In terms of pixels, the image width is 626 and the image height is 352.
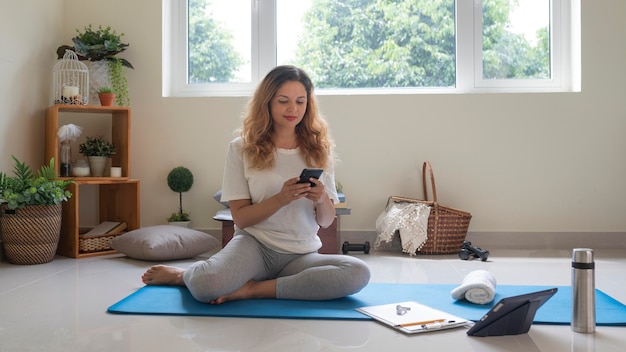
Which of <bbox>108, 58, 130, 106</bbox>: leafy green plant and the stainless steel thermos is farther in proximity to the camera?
<bbox>108, 58, 130, 106</bbox>: leafy green plant

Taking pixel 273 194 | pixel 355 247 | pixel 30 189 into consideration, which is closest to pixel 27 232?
pixel 30 189

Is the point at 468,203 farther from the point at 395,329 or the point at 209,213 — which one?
the point at 395,329

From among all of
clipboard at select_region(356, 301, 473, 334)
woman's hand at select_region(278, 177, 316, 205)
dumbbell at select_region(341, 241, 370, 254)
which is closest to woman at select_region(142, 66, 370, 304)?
woman's hand at select_region(278, 177, 316, 205)

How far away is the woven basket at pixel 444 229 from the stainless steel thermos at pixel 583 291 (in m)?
1.83

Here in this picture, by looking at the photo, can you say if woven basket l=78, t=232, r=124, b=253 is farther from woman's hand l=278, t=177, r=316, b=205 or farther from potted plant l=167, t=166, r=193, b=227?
woman's hand l=278, t=177, r=316, b=205

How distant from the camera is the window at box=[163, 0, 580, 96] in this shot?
4.28m

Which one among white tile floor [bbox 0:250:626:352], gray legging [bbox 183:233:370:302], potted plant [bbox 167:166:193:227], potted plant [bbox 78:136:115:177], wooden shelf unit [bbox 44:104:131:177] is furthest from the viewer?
potted plant [bbox 167:166:193:227]

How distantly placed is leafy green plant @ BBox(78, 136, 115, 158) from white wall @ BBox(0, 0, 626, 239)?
11.3 inches

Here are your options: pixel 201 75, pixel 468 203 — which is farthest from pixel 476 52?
pixel 201 75

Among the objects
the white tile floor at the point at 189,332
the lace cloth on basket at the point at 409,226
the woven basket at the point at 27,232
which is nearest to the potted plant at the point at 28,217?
the woven basket at the point at 27,232

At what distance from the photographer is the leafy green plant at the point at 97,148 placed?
13.2 ft

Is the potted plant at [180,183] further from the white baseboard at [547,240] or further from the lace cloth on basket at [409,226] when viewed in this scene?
the white baseboard at [547,240]

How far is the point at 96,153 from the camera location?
13.2ft

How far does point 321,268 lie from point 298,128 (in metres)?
0.58
